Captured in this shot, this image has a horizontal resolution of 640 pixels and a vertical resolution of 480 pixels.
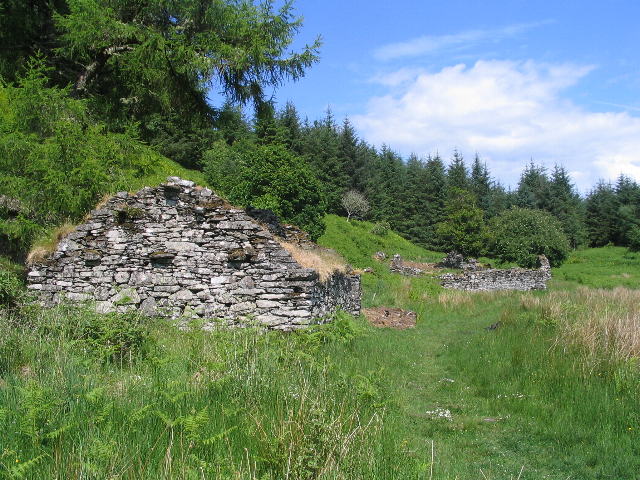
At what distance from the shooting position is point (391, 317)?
1662cm

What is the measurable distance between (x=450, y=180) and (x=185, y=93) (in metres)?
65.7

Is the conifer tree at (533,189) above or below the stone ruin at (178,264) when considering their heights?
above

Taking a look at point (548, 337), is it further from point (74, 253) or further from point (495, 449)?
point (74, 253)

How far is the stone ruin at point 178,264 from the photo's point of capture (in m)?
11.4

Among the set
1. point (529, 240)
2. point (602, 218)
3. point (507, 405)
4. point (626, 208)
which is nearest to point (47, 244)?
point (507, 405)

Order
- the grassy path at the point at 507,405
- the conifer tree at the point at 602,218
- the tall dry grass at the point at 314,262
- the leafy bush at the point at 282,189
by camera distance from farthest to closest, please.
→ the conifer tree at the point at 602,218 → the leafy bush at the point at 282,189 → the tall dry grass at the point at 314,262 → the grassy path at the point at 507,405

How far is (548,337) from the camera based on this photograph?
31.0ft

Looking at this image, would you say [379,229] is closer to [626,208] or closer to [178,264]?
[626,208]

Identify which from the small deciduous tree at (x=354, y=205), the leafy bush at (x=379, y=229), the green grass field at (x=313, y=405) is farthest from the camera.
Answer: the small deciduous tree at (x=354, y=205)

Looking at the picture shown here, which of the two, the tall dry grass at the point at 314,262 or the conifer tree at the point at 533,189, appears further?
the conifer tree at the point at 533,189

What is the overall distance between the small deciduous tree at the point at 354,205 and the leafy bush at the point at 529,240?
718 inches

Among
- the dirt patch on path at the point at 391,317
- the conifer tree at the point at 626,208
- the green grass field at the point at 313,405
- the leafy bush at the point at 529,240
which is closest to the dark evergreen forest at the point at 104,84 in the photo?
the green grass field at the point at 313,405

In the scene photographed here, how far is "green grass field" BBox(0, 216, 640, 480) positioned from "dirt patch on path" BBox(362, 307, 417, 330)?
14.9ft

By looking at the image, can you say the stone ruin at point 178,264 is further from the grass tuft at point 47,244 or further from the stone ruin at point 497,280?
the stone ruin at point 497,280
